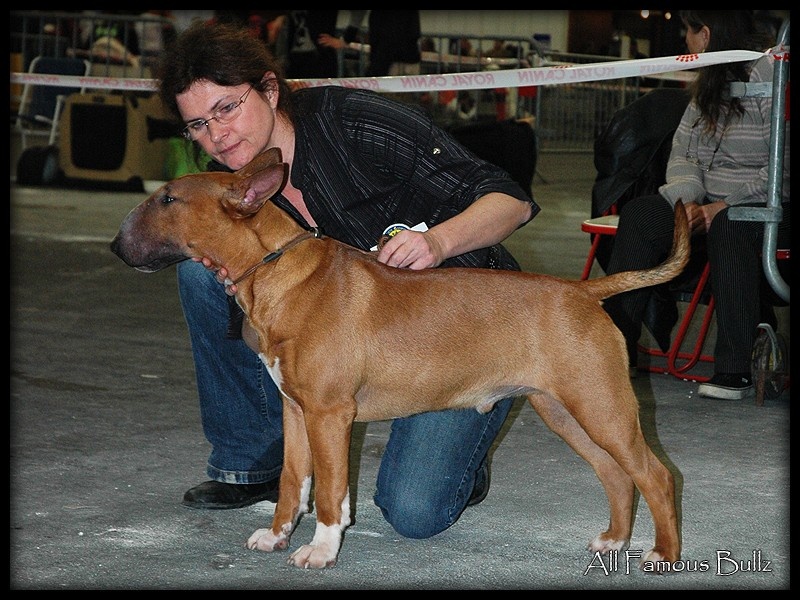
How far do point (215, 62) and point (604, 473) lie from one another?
1.64 meters

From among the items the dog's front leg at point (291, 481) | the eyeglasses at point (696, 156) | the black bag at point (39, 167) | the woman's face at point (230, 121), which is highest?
the woman's face at point (230, 121)

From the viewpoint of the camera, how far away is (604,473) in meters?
3.17

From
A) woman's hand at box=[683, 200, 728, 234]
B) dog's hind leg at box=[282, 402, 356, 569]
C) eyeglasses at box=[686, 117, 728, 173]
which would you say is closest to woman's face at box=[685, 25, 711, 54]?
eyeglasses at box=[686, 117, 728, 173]

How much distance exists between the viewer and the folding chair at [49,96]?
1345cm

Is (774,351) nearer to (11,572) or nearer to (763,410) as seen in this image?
(763,410)

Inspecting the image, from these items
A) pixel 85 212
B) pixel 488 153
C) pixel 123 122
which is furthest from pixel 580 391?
pixel 123 122

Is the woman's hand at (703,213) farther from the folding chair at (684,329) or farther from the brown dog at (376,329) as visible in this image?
the brown dog at (376,329)

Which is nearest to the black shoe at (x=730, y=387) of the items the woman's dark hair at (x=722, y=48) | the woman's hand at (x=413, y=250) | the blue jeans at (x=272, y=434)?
the woman's dark hair at (x=722, y=48)

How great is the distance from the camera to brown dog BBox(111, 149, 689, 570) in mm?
2893

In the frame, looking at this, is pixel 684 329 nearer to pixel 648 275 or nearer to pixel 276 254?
pixel 648 275

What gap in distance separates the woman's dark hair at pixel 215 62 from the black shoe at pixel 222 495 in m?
1.18

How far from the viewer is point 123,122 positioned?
12.2m

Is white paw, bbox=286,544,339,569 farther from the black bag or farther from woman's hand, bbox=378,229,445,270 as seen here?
the black bag

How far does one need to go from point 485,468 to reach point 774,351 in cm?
190
